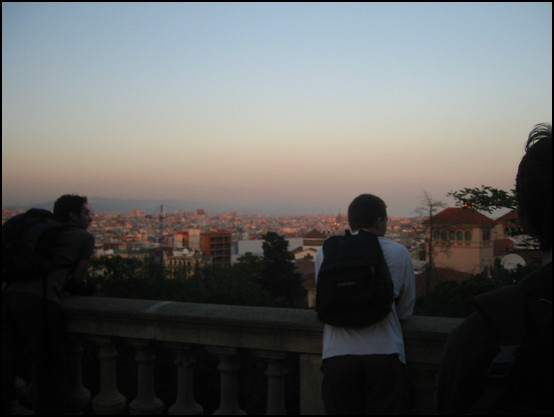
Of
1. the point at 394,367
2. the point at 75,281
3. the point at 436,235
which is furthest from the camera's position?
the point at 436,235

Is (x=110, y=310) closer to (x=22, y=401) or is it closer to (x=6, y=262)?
(x=6, y=262)

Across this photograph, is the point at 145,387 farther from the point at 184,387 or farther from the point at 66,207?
the point at 66,207

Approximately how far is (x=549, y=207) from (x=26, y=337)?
3.14 meters

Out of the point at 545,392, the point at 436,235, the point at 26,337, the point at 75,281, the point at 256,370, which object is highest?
the point at 545,392

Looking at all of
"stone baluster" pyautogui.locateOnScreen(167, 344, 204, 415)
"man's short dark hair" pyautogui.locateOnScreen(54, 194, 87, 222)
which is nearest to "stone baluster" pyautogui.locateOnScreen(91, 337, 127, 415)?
"stone baluster" pyautogui.locateOnScreen(167, 344, 204, 415)

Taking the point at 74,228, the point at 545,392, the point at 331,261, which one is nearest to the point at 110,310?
the point at 74,228

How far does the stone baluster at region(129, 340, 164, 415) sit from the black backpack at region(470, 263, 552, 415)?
101 inches

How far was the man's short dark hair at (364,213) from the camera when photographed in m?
3.04

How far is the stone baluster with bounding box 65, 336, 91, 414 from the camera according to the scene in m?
3.53

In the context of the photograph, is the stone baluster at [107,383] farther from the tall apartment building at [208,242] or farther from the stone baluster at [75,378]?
the tall apartment building at [208,242]

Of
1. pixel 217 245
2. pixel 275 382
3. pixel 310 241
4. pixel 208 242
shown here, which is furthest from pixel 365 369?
pixel 217 245

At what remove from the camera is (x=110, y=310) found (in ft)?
11.0

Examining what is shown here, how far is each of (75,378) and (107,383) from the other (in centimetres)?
30

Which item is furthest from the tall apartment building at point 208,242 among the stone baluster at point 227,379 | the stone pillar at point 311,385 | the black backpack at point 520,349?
the black backpack at point 520,349
